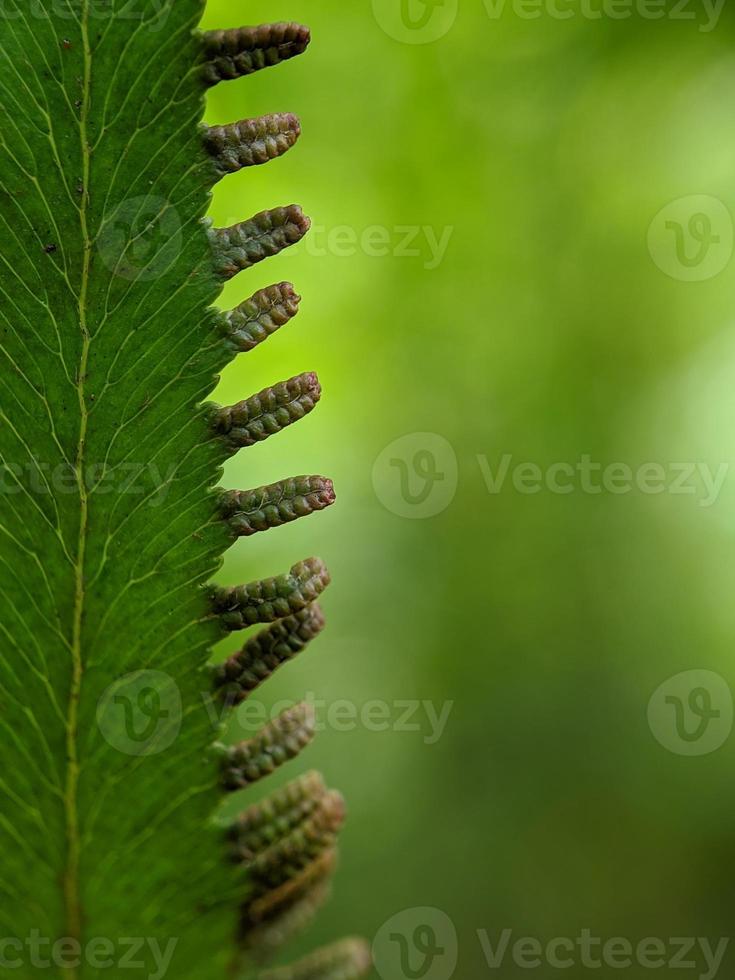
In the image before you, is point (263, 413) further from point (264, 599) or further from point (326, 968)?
point (326, 968)

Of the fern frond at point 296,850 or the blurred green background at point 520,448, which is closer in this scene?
the fern frond at point 296,850

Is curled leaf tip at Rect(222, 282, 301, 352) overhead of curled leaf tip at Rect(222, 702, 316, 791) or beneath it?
overhead

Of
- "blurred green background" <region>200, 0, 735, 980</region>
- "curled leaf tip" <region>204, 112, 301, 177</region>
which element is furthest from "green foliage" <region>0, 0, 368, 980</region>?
"blurred green background" <region>200, 0, 735, 980</region>

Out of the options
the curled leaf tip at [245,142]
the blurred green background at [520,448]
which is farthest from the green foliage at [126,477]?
the blurred green background at [520,448]

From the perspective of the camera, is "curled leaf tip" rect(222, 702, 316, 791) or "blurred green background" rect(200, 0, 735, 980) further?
"blurred green background" rect(200, 0, 735, 980)

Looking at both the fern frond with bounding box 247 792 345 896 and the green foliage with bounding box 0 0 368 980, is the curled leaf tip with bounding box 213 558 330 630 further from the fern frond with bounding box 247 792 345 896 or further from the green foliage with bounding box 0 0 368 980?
the fern frond with bounding box 247 792 345 896

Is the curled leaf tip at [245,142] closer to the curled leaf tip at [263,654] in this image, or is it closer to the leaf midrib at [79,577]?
A: the leaf midrib at [79,577]

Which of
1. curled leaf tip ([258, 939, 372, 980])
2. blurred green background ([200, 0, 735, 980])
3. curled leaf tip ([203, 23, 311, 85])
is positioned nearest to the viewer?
Result: curled leaf tip ([203, 23, 311, 85])
